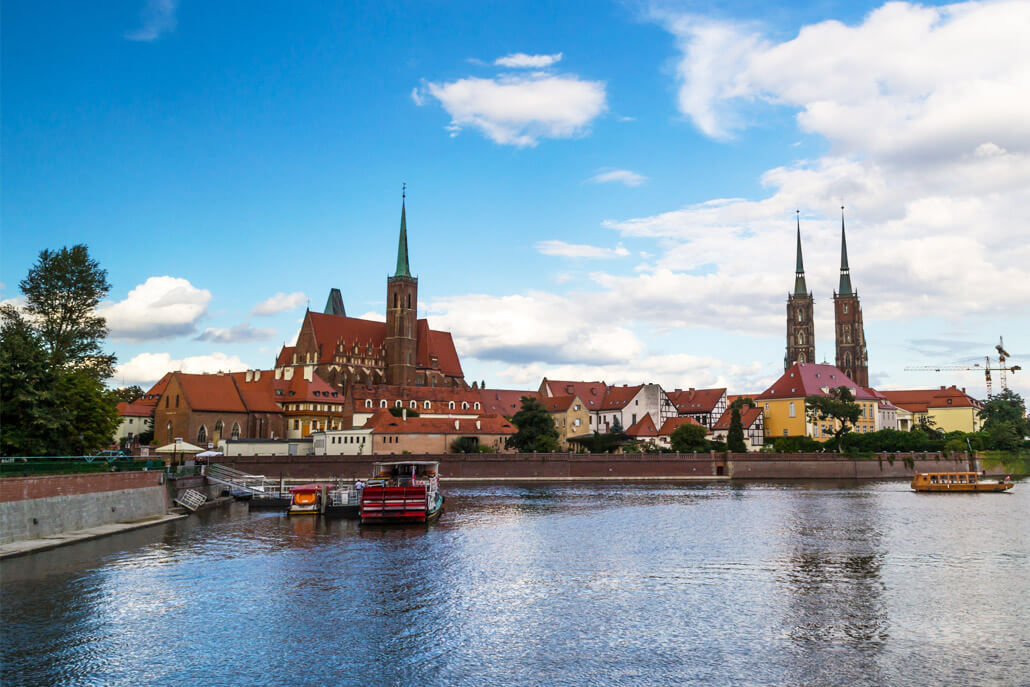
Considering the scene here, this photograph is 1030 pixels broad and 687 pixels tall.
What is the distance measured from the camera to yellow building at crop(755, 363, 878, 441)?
4377 inches

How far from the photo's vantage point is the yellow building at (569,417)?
387ft

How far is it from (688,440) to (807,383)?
23.9 meters

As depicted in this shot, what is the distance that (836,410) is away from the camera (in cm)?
10212

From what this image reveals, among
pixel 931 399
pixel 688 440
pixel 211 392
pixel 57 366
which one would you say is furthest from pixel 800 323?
pixel 57 366

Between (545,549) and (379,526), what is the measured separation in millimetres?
12053

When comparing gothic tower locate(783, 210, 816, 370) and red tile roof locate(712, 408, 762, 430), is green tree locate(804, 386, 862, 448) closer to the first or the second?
red tile roof locate(712, 408, 762, 430)

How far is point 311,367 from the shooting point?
10875 cm

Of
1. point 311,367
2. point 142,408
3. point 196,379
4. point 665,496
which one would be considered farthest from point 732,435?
point 142,408

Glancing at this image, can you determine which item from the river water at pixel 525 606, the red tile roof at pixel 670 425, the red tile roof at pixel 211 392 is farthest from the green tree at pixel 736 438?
the red tile roof at pixel 211 392

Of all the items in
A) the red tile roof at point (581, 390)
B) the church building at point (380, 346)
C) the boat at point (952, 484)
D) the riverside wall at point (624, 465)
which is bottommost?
the boat at point (952, 484)

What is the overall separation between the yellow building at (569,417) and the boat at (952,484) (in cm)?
4979

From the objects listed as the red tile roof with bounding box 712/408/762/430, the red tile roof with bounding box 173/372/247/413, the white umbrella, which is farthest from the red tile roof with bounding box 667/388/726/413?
the white umbrella

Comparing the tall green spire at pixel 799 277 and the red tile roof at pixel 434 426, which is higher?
the tall green spire at pixel 799 277

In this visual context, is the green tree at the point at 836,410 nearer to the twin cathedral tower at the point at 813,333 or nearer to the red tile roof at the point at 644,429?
the red tile roof at the point at 644,429
